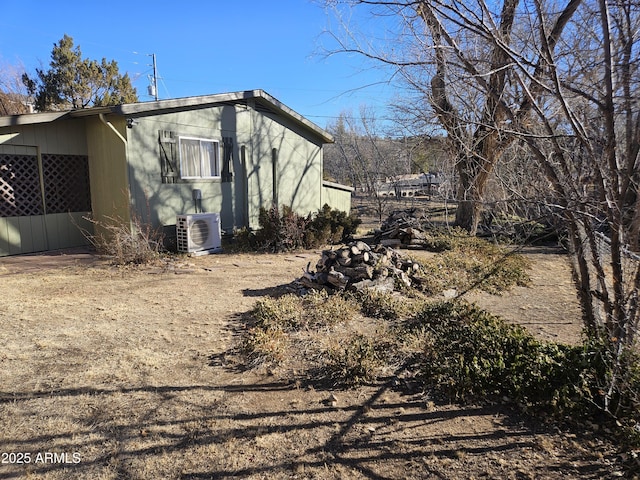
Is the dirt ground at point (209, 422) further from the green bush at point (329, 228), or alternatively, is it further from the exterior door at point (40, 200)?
the green bush at point (329, 228)

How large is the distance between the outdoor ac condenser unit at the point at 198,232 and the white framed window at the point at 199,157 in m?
1.20

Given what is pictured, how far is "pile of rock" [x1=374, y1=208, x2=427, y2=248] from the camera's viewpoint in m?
9.70

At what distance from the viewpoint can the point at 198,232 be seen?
867cm

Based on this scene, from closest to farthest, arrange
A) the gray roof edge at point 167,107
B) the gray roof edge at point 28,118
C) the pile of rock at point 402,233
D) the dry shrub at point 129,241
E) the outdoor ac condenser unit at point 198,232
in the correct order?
the gray roof edge at point 28,118, the dry shrub at point 129,241, the gray roof edge at point 167,107, the outdoor ac condenser unit at point 198,232, the pile of rock at point 402,233

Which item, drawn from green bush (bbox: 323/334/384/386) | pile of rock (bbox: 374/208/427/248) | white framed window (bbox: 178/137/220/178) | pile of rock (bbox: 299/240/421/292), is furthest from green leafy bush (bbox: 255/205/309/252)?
green bush (bbox: 323/334/384/386)

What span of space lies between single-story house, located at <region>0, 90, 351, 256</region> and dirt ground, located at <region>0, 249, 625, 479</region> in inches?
165

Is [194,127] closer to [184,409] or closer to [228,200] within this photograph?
[228,200]

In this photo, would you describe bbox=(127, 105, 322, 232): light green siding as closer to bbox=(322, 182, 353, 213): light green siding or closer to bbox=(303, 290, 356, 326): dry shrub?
bbox=(322, 182, 353, 213): light green siding

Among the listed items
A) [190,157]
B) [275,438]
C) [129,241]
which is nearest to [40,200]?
[129,241]

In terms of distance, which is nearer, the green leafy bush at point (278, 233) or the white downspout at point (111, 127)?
the white downspout at point (111, 127)

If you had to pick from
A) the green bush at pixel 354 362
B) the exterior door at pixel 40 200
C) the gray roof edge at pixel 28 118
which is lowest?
the green bush at pixel 354 362

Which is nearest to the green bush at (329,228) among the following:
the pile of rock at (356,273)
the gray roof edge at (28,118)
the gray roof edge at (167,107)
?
the gray roof edge at (167,107)

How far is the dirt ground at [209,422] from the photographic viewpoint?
2.30 metres

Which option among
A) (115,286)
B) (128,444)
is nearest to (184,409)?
(128,444)
